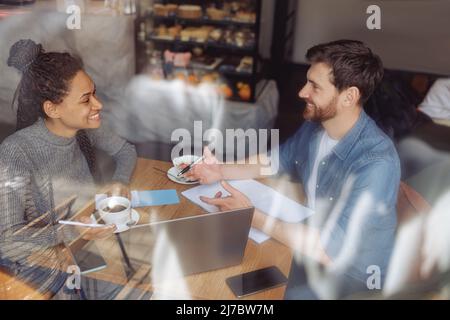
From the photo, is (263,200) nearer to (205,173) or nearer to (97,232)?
(205,173)

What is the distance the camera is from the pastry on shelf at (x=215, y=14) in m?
3.88

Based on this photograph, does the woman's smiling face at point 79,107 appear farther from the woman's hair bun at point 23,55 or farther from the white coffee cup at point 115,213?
Answer: the white coffee cup at point 115,213

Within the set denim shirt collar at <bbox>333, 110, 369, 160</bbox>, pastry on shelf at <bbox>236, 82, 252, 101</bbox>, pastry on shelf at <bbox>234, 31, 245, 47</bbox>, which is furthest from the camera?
pastry on shelf at <bbox>236, 82, 252, 101</bbox>

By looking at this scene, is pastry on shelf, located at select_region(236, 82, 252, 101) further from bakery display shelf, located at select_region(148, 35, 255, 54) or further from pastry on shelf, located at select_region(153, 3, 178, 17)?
pastry on shelf, located at select_region(153, 3, 178, 17)

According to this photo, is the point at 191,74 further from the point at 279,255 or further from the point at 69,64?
the point at 279,255

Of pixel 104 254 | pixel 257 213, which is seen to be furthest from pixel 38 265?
pixel 257 213

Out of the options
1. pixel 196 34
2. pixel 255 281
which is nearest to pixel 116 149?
pixel 255 281

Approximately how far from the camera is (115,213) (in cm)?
155

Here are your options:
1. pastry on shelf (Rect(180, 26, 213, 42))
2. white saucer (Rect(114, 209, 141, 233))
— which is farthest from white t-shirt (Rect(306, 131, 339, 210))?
pastry on shelf (Rect(180, 26, 213, 42))

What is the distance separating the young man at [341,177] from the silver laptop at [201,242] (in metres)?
0.20

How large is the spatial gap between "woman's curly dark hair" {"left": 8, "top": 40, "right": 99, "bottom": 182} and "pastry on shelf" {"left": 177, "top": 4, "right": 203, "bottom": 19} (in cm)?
224

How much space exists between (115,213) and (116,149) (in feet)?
1.89

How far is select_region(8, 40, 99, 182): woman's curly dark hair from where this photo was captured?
1.77 meters

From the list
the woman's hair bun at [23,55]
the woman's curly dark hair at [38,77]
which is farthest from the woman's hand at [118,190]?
the woman's hair bun at [23,55]
